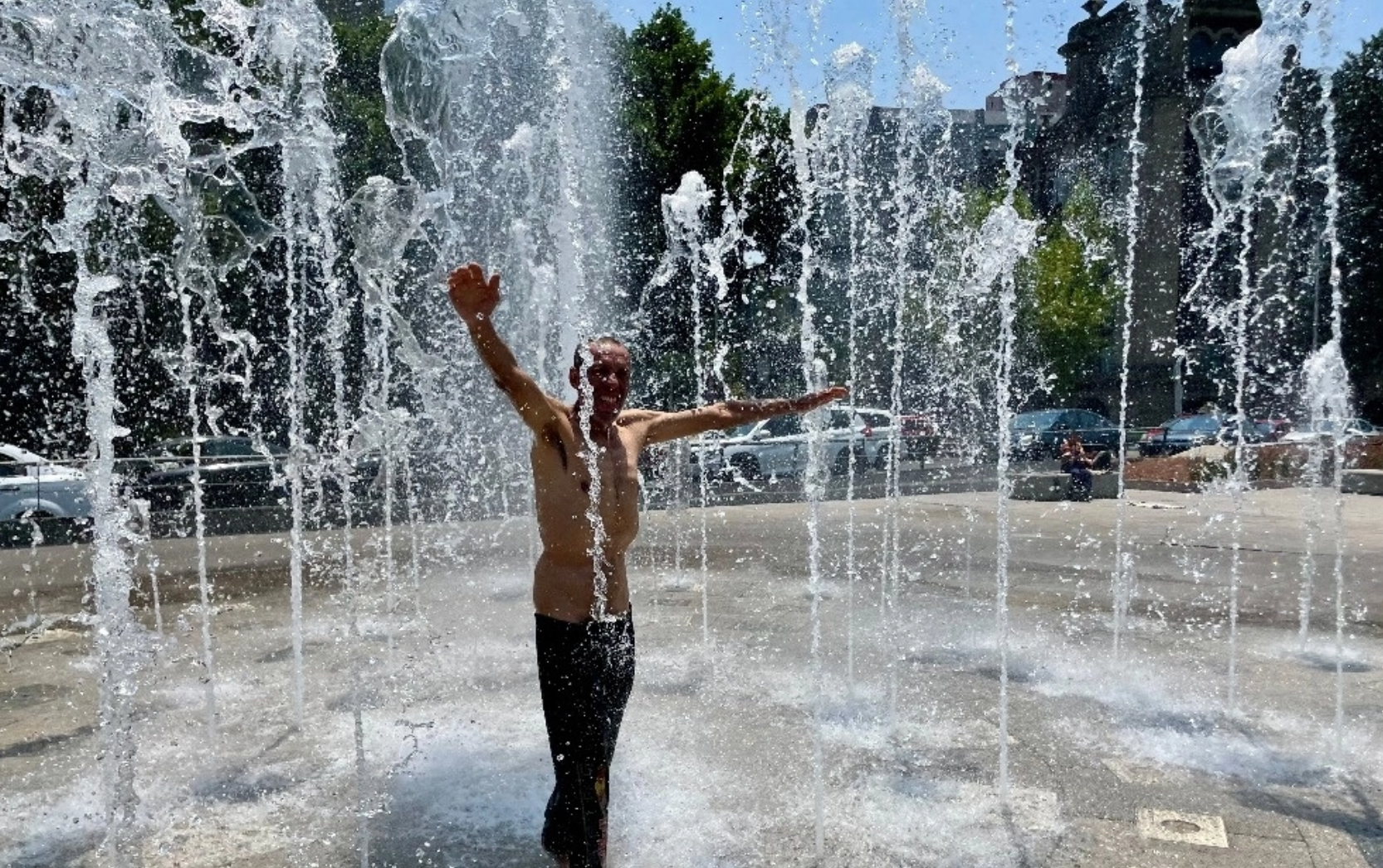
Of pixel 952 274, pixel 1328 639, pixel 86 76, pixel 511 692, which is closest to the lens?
pixel 511 692

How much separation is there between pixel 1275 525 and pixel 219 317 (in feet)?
42.9

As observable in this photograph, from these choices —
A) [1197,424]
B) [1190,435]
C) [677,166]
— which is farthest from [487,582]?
[1197,424]

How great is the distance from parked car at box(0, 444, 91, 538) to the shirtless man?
10595 mm

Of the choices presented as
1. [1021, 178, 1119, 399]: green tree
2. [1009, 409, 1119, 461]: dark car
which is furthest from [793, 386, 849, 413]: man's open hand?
[1021, 178, 1119, 399]: green tree

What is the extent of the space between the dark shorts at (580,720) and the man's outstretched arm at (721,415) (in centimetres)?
52

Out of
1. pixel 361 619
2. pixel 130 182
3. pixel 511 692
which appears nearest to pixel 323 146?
pixel 130 182

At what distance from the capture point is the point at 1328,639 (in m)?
A: 5.63

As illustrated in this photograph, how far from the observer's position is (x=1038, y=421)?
21531mm

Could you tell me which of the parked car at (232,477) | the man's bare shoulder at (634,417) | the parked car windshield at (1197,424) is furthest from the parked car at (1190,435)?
the man's bare shoulder at (634,417)

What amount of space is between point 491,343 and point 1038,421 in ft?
66.5

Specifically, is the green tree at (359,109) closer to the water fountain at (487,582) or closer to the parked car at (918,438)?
the water fountain at (487,582)

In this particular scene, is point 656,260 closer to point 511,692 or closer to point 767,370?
point 767,370

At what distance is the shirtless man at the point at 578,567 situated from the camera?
2.57 meters

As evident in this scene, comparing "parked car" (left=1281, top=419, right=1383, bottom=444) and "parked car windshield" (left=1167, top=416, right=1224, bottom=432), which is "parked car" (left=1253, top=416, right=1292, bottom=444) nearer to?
"parked car" (left=1281, top=419, right=1383, bottom=444)
